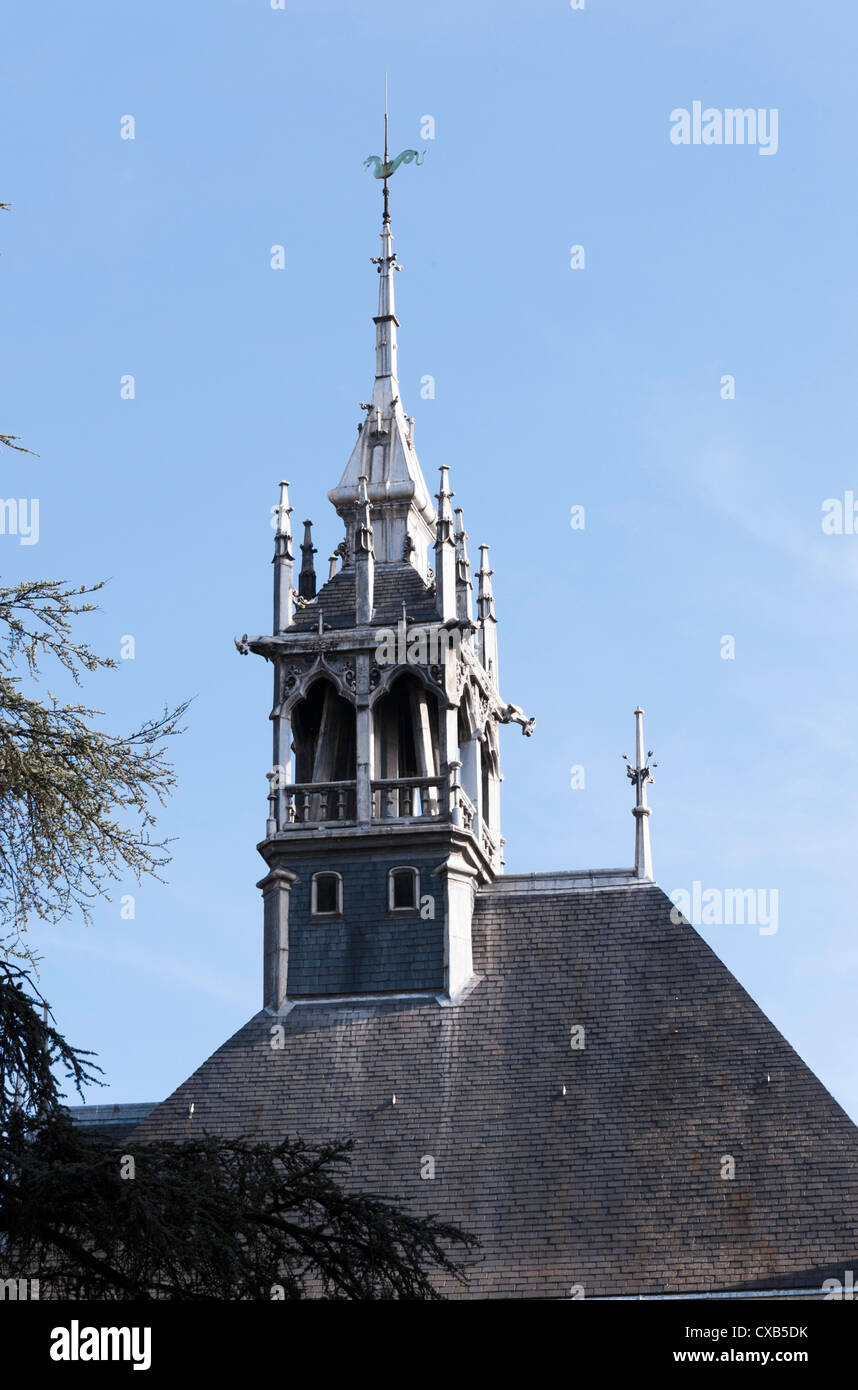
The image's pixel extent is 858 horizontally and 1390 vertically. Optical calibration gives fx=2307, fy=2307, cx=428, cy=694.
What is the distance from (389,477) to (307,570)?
110 inches

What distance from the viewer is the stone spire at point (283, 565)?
47281 mm

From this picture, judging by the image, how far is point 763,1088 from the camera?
131 ft

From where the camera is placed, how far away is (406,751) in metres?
48.3

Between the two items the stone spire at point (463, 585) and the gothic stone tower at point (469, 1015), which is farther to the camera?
the stone spire at point (463, 585)

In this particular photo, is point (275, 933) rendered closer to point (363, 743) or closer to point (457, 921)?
point (457, 921)

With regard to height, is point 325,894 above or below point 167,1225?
above

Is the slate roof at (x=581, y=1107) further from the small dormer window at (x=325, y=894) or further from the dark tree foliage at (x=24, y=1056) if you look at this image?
the dark tree foliage at (x=24, y=1056)

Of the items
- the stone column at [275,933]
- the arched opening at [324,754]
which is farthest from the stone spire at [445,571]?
the stone column at [275,933]

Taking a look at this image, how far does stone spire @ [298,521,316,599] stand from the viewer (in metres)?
Answer: 49.1

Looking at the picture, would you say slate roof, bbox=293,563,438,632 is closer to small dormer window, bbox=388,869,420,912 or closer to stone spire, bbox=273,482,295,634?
stone spire, bbox=273,482,295,634

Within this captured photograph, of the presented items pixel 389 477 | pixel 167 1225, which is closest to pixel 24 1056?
pixel 167 1225

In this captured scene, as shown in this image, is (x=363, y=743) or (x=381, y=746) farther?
(x=381, y=746)

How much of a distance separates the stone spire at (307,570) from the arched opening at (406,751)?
10.4 feet
